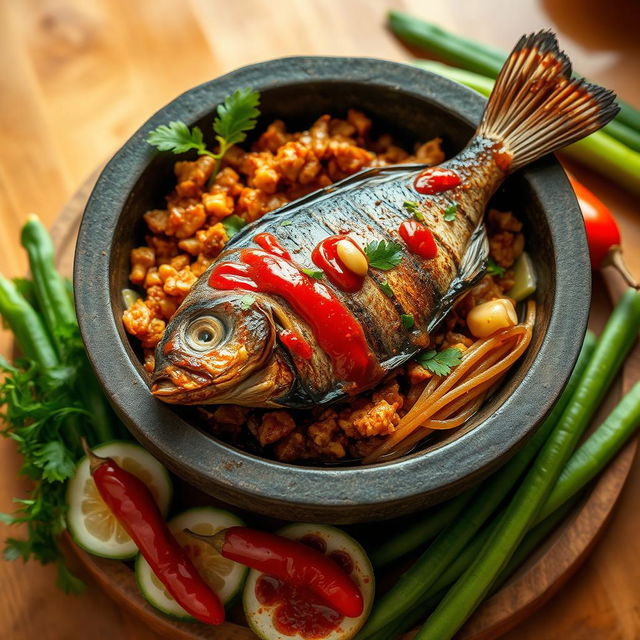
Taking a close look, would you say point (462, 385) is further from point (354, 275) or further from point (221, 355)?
point (221, 355)

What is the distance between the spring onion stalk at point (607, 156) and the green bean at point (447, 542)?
1089mm

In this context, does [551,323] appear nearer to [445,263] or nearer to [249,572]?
[445,263]

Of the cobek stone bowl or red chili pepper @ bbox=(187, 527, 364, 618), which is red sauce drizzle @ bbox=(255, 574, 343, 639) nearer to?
red chili pepper @ bbox=(187, 527, 364, 618)

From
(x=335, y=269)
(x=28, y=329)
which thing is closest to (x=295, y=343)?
(x=335, y=269)

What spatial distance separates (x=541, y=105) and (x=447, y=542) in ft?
5.13

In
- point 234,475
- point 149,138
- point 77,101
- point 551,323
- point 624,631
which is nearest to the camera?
point 234,475

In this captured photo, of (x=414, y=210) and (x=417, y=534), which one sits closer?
(x=414, y=210)

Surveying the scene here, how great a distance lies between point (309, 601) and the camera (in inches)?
111

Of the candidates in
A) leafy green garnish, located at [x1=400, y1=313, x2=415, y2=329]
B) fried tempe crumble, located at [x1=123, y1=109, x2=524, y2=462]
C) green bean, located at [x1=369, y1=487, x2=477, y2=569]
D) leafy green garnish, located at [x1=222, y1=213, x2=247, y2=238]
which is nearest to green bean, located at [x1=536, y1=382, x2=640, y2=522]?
green bean, located at [x1=369, y1=487, x2=477, y2=569]

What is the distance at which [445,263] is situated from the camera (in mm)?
2670

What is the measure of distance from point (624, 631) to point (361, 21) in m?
2.93

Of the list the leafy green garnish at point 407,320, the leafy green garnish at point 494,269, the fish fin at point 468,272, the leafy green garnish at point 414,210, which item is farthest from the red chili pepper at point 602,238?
the leafy green garnish at point 407,320

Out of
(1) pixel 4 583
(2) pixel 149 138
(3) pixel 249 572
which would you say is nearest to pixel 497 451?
(3) pixel 249 572

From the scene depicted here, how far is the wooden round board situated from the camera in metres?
2.86
